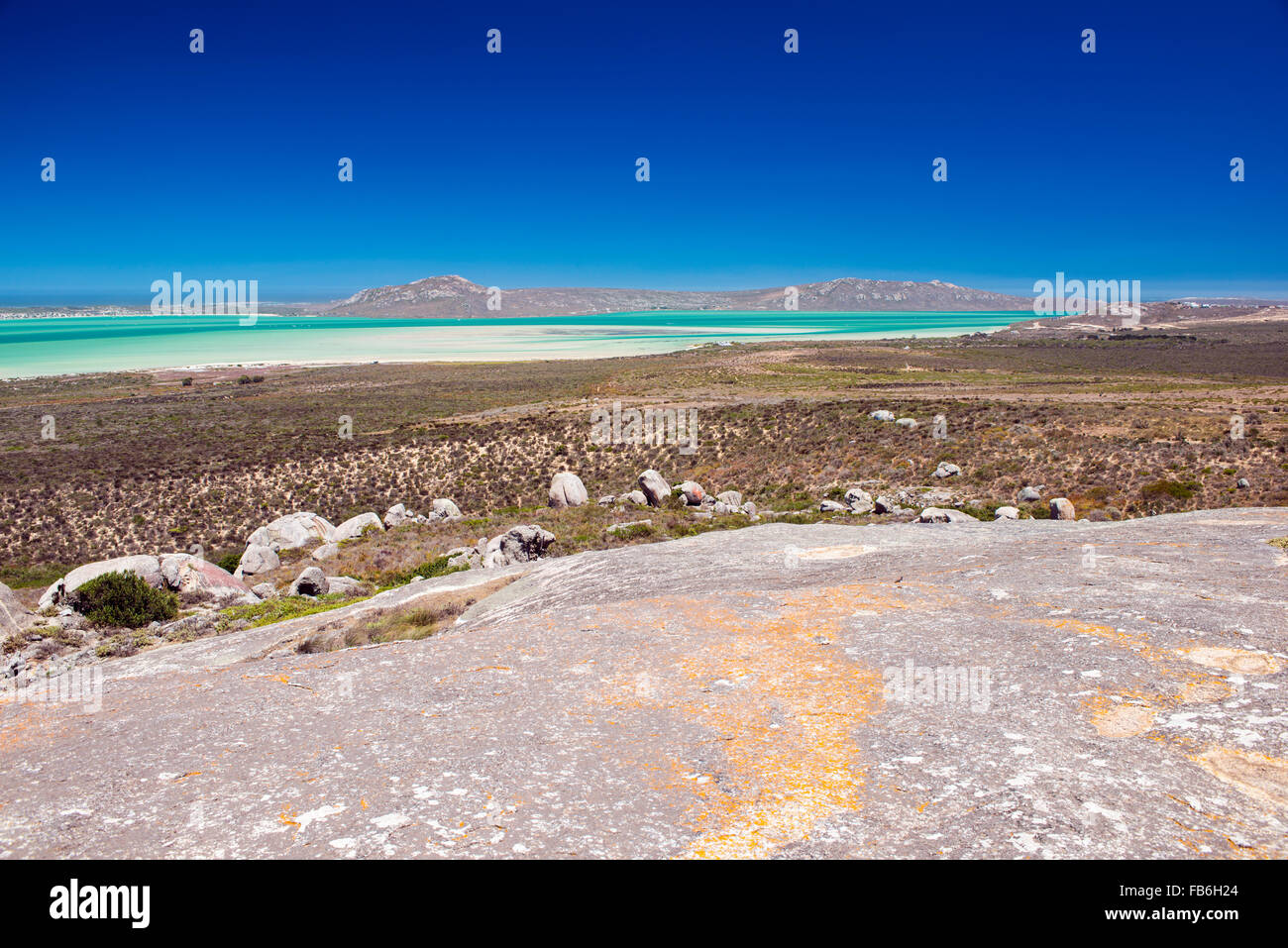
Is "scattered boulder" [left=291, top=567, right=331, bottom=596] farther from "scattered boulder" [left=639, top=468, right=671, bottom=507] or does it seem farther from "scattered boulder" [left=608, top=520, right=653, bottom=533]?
"scattered boulder" [left=639, top=468, right=671, bottom=507]

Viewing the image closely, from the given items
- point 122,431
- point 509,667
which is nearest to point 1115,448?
point 509,667

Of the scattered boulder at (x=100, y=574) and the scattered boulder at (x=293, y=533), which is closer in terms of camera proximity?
the scattered boulder at (x=100, y=574)

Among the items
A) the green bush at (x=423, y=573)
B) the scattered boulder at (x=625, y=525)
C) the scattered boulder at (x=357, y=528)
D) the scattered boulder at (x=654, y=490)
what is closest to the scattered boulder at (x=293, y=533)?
the scattered boulder at (x=357, y=528)

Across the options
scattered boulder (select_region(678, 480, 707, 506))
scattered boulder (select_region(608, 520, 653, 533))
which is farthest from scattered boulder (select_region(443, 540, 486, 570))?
scattered boulder (select_region(678, 480, 707, 506))

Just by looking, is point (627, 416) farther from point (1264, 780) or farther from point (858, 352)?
point (858, 352)

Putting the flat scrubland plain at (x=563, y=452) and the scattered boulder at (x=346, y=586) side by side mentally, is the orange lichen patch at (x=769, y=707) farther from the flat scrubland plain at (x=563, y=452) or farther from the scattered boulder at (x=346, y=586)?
the flat scrubland plain at (x=563, y=452)

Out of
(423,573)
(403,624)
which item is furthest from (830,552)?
(423,573)
